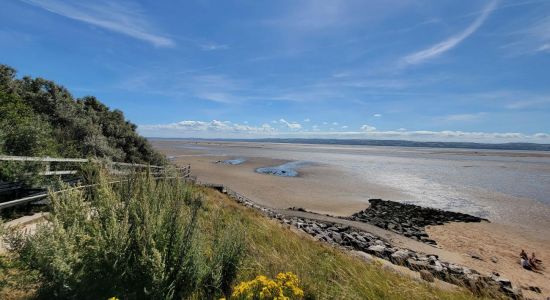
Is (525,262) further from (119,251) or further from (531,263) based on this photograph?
(119,251)

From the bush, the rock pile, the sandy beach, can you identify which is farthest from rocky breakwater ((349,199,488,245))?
the bush

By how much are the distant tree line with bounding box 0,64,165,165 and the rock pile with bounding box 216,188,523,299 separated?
9120 millimetres

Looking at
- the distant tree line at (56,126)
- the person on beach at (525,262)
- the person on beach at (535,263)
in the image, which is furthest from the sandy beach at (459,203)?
the distant tree line at (56,126)

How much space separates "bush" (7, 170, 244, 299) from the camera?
10.1 feet

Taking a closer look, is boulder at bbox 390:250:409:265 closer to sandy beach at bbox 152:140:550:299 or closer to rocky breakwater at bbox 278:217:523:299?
rocky breakwater at bbox 278:217:523:299

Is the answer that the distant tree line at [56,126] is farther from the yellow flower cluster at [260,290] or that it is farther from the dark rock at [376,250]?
the dark rock at [376,250]

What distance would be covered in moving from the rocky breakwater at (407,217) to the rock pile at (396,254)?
2.95m

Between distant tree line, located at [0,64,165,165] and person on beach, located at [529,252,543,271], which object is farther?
person on beach, located at [529,252,543,271]

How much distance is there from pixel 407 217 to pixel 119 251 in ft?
66.1

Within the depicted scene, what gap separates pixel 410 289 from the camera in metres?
4.71

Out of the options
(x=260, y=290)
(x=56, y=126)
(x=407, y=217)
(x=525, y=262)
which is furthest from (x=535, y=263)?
(x=56, y=126)

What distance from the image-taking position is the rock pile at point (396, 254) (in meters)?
9.63

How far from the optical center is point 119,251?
134 inches

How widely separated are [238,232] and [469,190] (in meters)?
32.6
